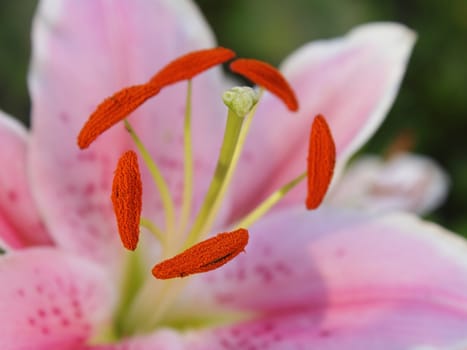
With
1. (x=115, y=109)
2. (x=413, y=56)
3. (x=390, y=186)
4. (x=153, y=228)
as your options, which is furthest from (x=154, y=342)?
(x=413, y=56)

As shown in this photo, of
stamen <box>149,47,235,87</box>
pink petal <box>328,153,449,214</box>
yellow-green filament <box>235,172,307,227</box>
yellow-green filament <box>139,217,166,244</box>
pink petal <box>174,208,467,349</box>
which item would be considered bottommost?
pink petal <box>328,153,449,214</box>

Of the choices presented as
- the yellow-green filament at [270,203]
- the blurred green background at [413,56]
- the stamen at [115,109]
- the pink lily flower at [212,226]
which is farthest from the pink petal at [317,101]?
the blurred green background at [413,56]

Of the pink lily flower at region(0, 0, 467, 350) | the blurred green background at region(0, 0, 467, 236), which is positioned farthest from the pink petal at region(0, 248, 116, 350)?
the blurred green background at region(0, 0, 467, 236)

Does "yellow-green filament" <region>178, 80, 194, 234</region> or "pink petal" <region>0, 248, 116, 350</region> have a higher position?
"yellow-green filament" <region>178, 80, 194, 234</region>

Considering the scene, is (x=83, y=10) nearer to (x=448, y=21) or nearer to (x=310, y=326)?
(x=310, y=326)

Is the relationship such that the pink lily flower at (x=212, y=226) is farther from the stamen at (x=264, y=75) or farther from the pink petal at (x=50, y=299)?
the stamen at (x=264, y=75)

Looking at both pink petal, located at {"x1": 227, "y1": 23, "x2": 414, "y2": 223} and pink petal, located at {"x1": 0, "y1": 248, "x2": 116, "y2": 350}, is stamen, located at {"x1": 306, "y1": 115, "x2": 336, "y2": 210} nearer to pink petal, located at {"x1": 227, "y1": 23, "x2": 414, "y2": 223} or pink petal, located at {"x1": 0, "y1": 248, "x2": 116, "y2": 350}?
pink petal, located at {"x1": 227, "y1": 23, "x2": 414, "y2": 223}
